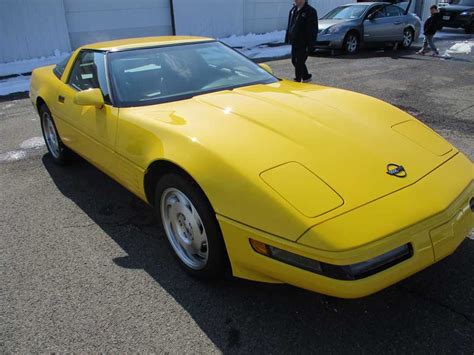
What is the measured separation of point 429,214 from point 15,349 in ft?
7.05

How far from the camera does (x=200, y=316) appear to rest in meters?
2.28

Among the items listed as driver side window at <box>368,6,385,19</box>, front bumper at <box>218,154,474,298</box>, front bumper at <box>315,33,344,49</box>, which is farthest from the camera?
driver side window at <box>368,6,385,19</box>

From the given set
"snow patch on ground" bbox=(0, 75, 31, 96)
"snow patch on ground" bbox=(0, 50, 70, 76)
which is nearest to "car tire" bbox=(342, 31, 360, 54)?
"snow patch on ground" bbox=(0, 50, 70, 76)

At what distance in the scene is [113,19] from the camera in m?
12.0

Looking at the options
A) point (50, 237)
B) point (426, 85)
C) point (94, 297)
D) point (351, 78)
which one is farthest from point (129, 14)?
point (94, 297)

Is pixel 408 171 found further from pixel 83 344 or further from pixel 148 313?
pixel 83 344

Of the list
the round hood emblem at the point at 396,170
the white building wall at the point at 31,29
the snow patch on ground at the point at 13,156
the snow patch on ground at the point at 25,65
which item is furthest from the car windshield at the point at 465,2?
the round hood emblem at the point at 396,170

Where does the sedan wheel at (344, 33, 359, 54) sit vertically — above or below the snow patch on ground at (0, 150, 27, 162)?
above

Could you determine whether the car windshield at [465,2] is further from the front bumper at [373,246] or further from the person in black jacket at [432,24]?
the front bumper at [373,246]

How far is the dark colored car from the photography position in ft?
57.4

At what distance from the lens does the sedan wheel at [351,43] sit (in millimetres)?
11594

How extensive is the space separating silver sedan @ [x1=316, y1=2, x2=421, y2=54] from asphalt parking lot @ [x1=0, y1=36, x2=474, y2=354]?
9.51 metres

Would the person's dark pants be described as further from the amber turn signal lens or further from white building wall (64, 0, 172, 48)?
white building wall (64, 0, 172, 48)

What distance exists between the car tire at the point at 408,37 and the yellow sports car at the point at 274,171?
36.3ft
